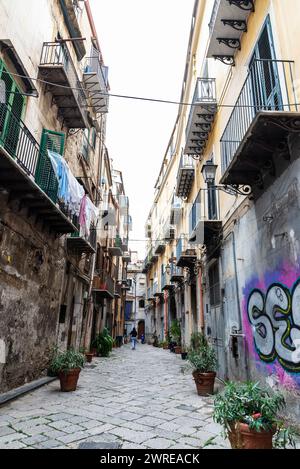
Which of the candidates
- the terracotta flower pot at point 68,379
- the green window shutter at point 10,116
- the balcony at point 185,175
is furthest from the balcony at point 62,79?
the terracotta flower pot at point 68,379

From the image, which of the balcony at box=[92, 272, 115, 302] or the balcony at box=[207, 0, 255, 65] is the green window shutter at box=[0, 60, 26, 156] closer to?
the balcony at box=[207, 0, 255, 65]

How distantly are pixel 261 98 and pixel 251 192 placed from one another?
5.80 feet

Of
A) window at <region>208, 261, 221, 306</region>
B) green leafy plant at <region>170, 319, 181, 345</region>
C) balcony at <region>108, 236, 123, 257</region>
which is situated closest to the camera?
window at <region>208, 261, 221, 306</region>

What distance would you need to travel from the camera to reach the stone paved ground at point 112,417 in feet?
12.9

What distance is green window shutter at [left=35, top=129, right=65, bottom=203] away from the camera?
7.62 m

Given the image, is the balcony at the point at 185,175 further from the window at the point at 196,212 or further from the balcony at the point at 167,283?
the balcony at the point at 167,283

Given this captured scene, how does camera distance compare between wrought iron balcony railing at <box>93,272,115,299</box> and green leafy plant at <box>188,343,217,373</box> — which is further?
→ wrought iron balcony railing at <box>93,272,115,299</box>

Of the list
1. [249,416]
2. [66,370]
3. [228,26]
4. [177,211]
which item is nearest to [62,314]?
[66,370]

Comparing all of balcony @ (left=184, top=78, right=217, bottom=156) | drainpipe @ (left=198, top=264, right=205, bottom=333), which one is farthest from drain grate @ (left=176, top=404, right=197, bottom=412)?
balcony @ (left=184, top=78, right=217, bottom=156)

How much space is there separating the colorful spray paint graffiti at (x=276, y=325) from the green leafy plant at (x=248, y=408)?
1262mm

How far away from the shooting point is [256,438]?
10.4 feet

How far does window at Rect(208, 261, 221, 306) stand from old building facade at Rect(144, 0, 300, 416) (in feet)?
0.11
